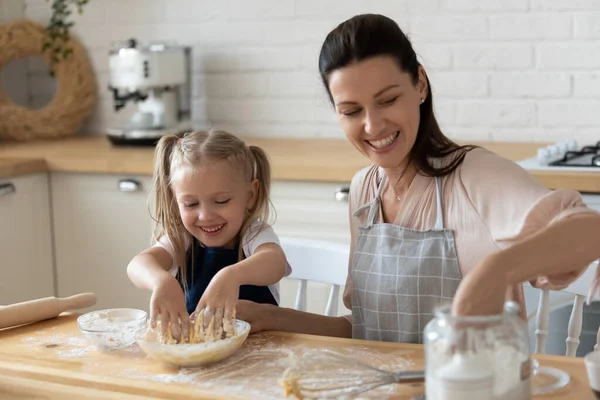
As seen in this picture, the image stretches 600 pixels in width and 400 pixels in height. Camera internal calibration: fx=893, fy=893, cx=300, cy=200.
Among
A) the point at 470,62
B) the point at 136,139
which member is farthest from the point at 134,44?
the point at 470,62

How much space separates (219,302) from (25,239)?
1.67m

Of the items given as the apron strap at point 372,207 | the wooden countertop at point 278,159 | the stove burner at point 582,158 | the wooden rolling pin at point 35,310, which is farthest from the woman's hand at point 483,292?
the stove burner at point 582,158

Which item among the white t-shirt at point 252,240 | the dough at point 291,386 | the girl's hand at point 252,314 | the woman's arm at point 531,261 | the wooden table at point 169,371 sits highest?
the woman's arm at point 531,261

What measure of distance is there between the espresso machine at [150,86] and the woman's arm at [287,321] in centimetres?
153

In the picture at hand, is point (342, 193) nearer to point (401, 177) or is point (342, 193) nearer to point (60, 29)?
point (401, 177)

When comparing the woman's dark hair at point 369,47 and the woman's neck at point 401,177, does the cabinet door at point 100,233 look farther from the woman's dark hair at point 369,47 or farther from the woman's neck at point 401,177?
the woman's dark hair at point 369,47

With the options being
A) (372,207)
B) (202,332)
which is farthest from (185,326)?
(372,207)

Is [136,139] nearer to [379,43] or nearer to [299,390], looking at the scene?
[379,43]

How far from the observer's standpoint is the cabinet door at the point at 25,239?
111 inches

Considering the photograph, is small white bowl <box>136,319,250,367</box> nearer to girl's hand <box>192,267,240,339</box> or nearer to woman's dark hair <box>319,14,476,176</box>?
girl's hand <box>192,267,240,339</box>

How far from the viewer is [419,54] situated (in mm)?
2557

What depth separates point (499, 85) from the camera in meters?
2.98

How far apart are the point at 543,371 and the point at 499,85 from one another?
1.88 metres

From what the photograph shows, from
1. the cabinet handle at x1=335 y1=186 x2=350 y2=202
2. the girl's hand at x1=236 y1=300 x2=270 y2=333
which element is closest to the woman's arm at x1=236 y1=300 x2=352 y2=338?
the girl's hand at x1=236 y1=300 x2=270 y2=333
